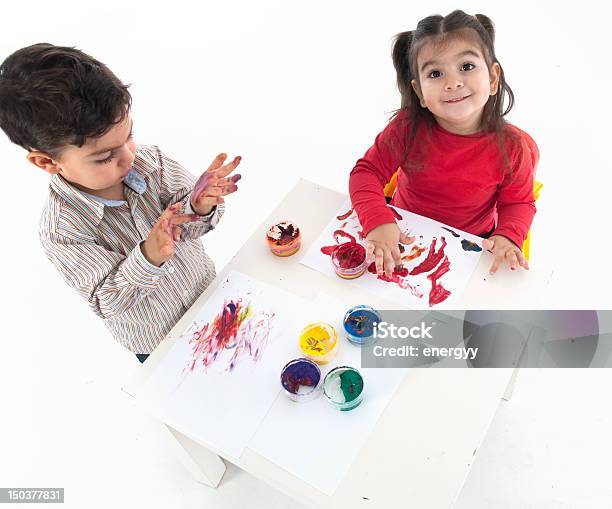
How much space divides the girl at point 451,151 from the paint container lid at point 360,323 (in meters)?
0.13

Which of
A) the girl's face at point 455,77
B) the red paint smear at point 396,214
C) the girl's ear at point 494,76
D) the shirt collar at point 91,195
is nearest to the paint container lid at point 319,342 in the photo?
the red paint smear at point 396,214

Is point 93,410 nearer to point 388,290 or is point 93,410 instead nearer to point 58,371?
point 58,371

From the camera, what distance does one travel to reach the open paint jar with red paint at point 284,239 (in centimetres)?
134

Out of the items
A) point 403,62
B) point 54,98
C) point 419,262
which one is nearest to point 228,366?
point 419,262

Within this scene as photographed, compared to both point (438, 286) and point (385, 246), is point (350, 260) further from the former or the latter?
point (438, 286)

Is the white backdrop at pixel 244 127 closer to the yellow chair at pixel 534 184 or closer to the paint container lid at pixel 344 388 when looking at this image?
the yellow chair at pixel 534 184

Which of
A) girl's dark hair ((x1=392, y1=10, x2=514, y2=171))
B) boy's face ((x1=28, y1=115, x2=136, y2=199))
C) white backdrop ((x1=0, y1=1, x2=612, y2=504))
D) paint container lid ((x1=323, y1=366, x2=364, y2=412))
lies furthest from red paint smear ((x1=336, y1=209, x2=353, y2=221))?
white backdrop ((x1=0, y1=1, x2=612, y2=504))

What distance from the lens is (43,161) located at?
3.52 ft

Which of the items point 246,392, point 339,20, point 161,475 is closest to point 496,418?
point 246,392

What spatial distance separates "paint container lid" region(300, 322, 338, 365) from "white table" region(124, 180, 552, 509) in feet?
0.32

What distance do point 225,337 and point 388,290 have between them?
394 millimetres

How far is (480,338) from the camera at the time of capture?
119 centimetres

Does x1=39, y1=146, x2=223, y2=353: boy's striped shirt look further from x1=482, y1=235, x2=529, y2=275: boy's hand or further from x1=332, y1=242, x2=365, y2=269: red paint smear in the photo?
x1=482, y1=235, x2=529, y2=275: boy's hand

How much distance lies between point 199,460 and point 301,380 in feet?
2.04
